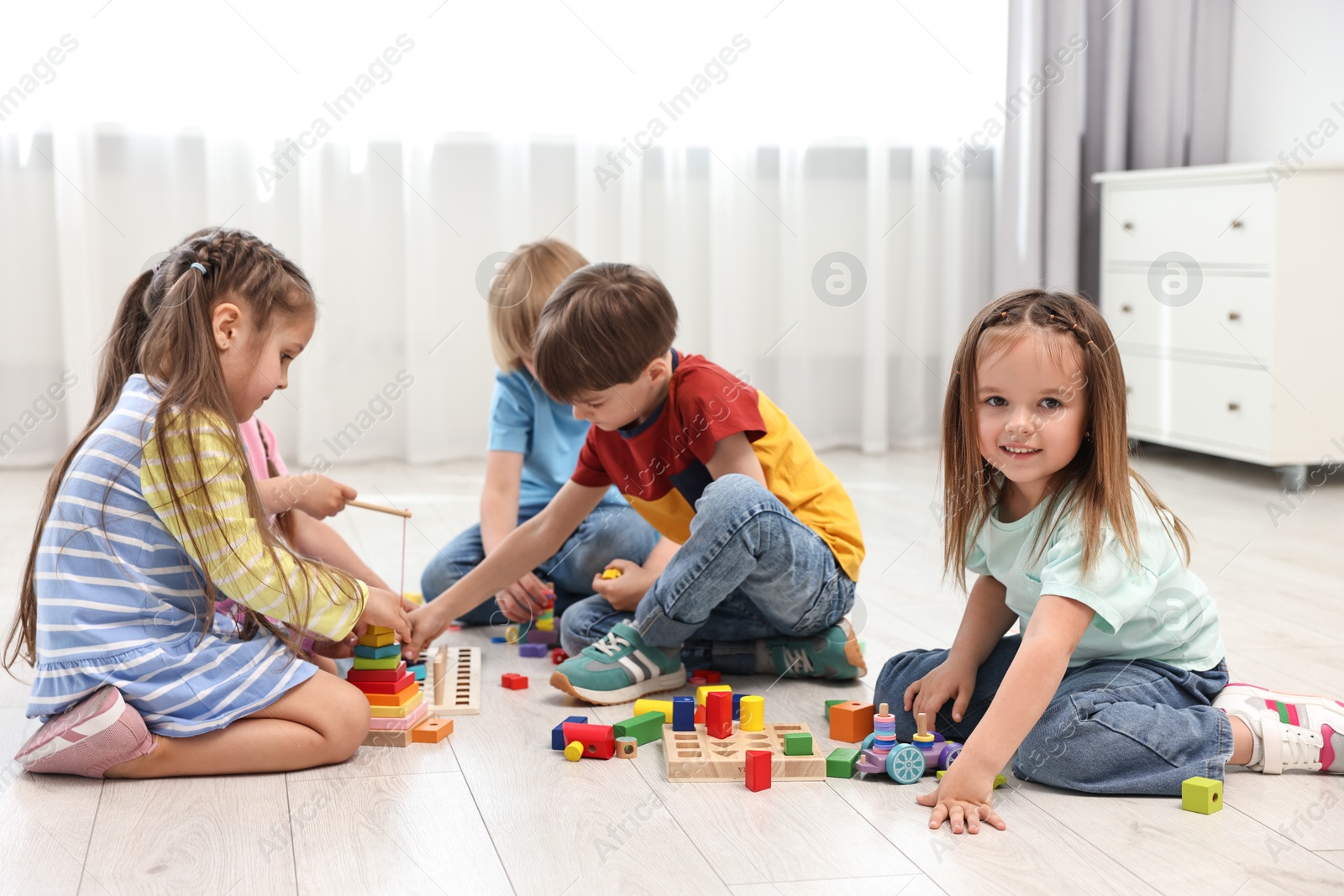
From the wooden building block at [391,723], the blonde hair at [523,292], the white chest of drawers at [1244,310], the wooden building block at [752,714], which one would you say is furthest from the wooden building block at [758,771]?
the white chest of drawers at [1244,310]

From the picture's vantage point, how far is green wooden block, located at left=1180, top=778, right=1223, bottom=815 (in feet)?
3.41

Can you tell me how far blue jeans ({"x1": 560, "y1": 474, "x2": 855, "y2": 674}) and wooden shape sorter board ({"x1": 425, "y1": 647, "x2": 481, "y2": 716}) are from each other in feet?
0.51

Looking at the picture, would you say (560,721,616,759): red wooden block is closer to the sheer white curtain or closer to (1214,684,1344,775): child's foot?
(1214,684,1344,775): child's foot

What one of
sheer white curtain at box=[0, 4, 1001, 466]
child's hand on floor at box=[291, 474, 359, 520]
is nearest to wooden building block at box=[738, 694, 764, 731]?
child's hand on floor at box=[291, 474, 359, 520]

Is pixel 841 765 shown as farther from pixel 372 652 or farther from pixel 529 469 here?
pixel 529 469

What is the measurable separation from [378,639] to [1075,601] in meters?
0.65

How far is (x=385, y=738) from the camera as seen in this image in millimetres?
1226

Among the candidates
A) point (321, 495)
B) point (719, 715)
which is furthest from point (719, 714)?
point (321, 495)

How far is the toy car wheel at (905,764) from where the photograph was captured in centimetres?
112

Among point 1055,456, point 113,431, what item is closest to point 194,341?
point 113,431

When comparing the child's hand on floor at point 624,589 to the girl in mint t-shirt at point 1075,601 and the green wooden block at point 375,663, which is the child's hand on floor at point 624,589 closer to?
the green wooden block at point 375,663

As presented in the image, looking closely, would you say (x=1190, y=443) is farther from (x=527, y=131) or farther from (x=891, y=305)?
(x=527, y=131)

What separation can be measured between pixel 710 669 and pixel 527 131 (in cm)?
194

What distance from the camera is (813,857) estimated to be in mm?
974
